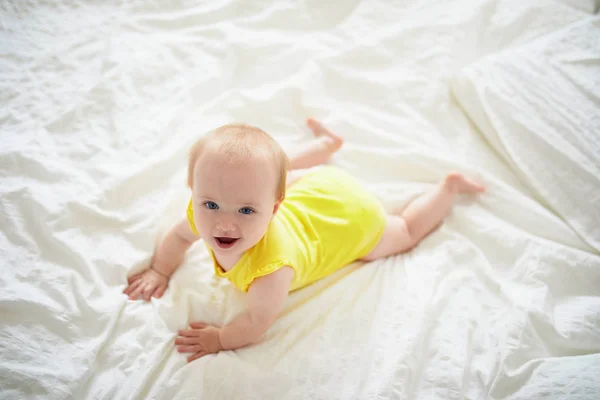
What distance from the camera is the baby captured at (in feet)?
2.87

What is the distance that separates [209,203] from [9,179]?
52 centimetres

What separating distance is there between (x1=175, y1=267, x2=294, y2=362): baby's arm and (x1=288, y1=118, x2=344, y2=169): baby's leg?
388 millimetres

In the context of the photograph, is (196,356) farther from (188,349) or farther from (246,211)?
(246,211)

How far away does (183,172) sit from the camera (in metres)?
1.24

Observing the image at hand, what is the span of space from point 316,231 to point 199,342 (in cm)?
35

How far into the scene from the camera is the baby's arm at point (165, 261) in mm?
1062

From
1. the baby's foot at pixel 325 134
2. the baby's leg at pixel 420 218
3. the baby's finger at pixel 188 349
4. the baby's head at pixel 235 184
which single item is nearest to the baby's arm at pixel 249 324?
the baby's finger at pixel 188 349

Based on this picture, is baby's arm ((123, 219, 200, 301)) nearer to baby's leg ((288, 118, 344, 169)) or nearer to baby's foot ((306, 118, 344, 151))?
baby's leg ((288, 118, 344, 169))

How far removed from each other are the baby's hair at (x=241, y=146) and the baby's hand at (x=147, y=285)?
28cm

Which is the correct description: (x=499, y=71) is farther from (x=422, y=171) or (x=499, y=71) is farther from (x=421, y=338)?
(x=421, y=338)

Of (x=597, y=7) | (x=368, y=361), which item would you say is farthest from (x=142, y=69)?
(x=597, y=7)

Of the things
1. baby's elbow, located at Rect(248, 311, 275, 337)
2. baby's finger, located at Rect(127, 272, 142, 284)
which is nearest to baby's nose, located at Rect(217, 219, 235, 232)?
baby's elbow, located at Rect(248, 311, 275, 337)

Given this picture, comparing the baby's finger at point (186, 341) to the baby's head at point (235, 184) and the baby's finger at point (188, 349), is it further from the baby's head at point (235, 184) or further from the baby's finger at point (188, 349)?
the baby's head at point (235, 184)

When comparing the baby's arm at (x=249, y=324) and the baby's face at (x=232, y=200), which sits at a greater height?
the baby's face at (x=232, y=200)
